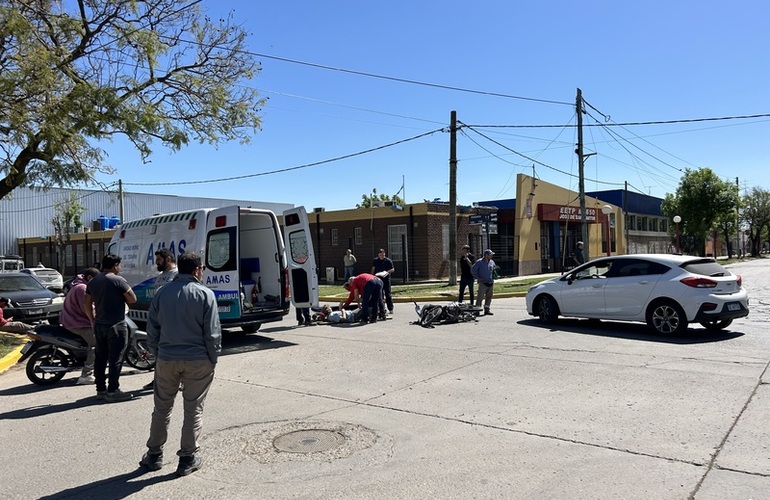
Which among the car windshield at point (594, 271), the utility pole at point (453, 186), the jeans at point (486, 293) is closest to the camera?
the car windshield at point (594, 271)

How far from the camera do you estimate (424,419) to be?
6145mm

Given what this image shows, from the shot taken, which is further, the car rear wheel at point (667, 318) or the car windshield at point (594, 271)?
the car windshield at point (594, 271)

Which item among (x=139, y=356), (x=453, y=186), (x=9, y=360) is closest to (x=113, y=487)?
(x=139, y=356)

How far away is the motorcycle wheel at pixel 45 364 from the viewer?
27.5ft

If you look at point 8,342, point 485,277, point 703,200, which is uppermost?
point 703,200

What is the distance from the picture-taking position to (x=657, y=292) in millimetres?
11125

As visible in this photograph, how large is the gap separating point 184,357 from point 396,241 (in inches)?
1041

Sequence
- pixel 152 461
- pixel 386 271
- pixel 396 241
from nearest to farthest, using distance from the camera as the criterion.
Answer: pixel 152 461 < pixel 386 271 < pixel 396 241

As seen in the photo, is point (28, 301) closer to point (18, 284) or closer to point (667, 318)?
point (18, 284)

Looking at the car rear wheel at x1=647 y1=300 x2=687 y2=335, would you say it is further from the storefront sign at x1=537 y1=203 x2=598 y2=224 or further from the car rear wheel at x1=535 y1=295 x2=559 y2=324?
the storefront sign at x1=537 y1=203 x2=598 y2=224

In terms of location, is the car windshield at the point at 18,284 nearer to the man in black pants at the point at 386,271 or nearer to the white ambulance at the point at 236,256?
the white ambulance at the point at 236,256

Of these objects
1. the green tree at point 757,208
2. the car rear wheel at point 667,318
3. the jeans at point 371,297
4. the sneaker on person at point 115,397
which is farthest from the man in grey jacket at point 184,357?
the green tree at point 757,208

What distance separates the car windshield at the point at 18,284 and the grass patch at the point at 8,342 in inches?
131

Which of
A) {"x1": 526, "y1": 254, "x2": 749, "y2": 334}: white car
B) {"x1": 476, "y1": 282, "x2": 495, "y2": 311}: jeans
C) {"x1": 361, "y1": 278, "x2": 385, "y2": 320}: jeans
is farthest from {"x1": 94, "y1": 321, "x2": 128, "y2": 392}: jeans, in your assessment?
{"x1": 476, "y1": 282, "x2": 495, "y2": 311}: jeans
